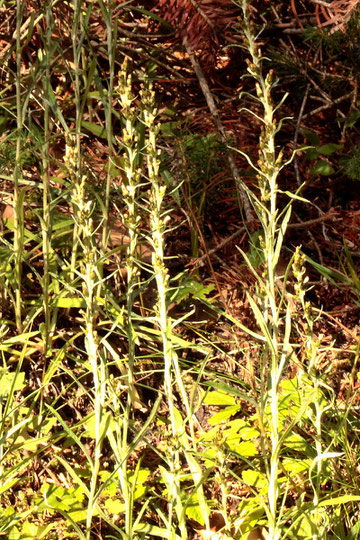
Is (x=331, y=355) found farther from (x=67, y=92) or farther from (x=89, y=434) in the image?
(x=67, y=92)

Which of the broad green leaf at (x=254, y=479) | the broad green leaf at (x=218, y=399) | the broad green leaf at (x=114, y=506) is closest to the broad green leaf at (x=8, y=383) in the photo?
the broad green leaf at (x=114, y=506)

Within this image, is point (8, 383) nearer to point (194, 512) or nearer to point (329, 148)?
point (194, 512)

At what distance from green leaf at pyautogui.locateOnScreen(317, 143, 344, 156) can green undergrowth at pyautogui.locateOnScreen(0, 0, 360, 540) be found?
0.46m

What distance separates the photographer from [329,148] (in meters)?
2.99

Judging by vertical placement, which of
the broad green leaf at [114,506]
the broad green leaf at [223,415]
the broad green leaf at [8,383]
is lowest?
the broad green leaf at [114,506]

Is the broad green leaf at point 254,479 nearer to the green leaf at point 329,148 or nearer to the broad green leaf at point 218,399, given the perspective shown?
the broad green leaf at point 218,399

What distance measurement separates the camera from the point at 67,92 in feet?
10.9

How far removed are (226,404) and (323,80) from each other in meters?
1.52

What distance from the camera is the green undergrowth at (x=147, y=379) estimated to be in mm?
1626

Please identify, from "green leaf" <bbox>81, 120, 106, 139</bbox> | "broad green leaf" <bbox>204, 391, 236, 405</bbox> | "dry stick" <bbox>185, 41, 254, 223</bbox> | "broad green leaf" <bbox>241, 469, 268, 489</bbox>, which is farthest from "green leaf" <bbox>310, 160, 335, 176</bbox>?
"broad green leaf" <bbox>241, 469, 268, 489</bbox>

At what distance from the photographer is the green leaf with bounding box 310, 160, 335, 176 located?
2969mm

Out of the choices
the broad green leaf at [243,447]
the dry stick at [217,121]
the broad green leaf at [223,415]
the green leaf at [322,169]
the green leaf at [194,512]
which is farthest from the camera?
the green leaf at [322,169]

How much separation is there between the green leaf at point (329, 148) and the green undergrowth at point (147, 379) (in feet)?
1.50

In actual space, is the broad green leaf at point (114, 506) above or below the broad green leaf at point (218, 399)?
below
